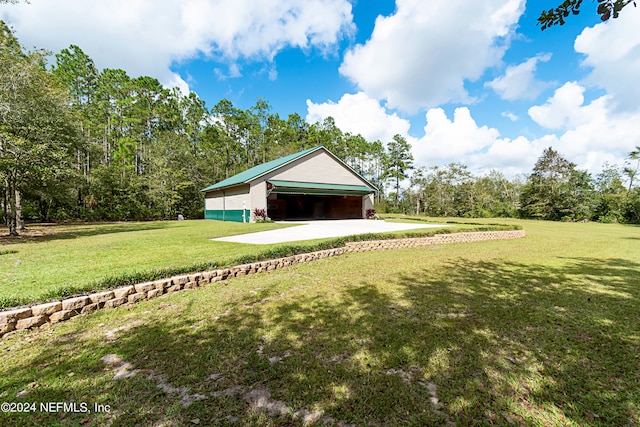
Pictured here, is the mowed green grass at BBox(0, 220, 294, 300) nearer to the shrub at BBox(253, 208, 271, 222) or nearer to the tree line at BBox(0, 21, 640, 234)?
the tree line at BBox(0, 21, 640, 234)

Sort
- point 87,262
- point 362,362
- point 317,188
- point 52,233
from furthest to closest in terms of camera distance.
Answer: point 317,188 < point 52,233 < point 87,262 < point 362,362

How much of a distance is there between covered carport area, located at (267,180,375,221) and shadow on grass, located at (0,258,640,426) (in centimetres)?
1722

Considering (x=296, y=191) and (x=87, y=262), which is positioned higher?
(x=296, y=191)

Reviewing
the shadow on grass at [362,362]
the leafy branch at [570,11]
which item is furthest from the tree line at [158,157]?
the leafy branch at [570,11]

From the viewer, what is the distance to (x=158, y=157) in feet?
84.0

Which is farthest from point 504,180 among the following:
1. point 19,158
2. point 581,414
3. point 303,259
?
point 19,158

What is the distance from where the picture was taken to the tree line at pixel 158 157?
9852mm

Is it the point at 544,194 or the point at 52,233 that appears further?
the point at 544,194

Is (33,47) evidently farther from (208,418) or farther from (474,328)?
(474,328)

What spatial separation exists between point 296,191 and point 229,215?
19.9ft

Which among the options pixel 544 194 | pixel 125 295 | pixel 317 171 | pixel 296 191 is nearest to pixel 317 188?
pixel 296 191

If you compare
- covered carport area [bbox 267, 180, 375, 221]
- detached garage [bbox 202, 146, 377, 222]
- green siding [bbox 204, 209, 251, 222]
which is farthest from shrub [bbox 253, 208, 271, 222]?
covered carport area [bbox 267, 180, 375, 221]

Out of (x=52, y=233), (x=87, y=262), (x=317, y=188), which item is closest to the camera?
(x=87, y=262)

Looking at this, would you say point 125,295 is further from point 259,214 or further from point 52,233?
point 259,214
